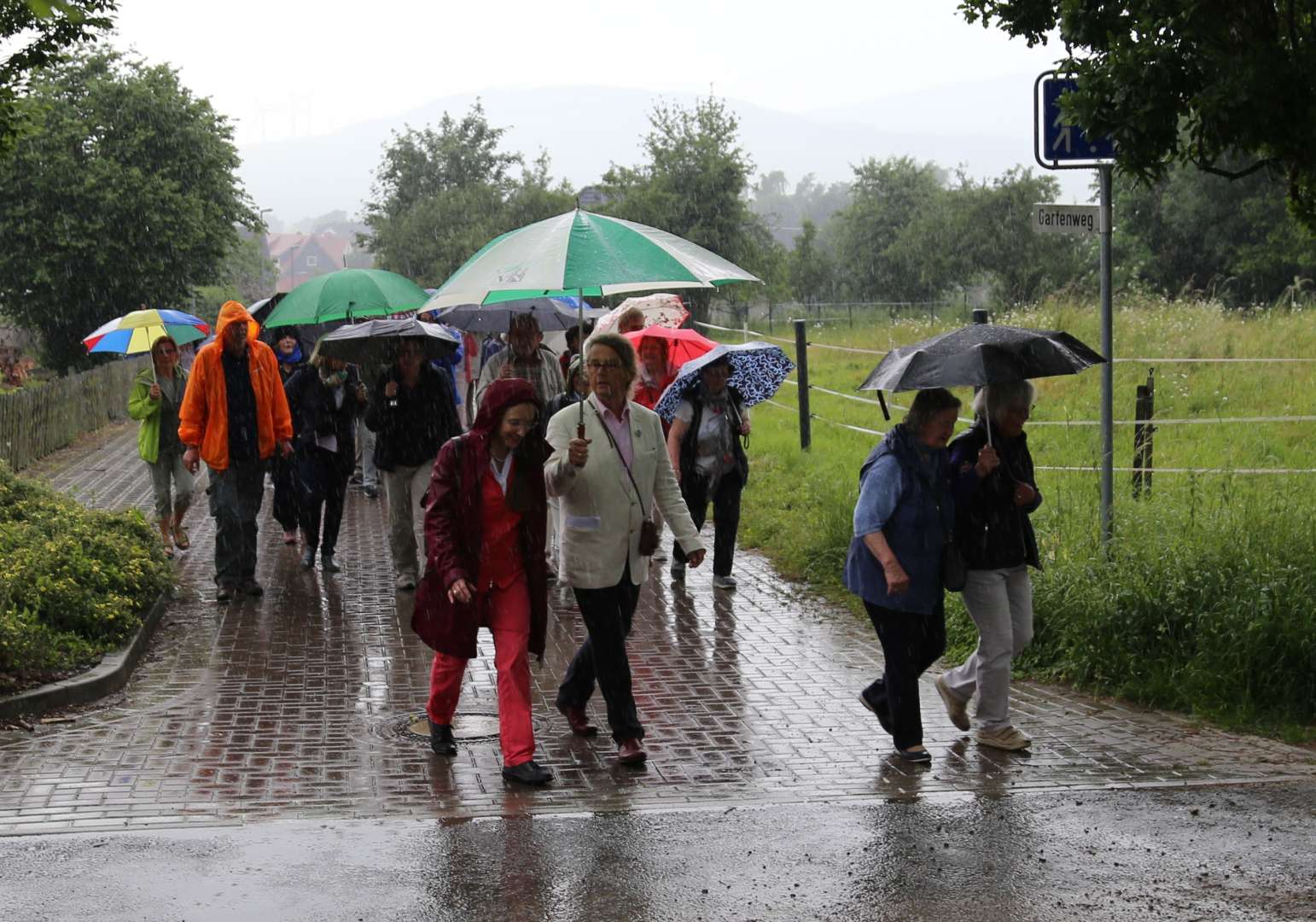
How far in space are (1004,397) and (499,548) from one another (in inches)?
86.5

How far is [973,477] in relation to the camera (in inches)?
259

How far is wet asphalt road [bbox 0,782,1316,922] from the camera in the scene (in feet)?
16.2

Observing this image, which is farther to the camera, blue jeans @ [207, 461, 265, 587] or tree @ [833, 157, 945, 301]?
tree @ [833, 157, 945, 301]

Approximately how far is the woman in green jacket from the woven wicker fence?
533 centimetres

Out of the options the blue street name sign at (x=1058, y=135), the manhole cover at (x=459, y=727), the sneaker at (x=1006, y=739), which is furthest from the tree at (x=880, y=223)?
the sneaker at (x=1006, y=739)

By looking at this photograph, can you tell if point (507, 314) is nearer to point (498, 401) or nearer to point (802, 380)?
point (802, 380)

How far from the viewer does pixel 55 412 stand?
77.5ft

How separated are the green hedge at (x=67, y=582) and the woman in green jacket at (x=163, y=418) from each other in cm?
98

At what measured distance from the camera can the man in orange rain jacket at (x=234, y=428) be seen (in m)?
10.4

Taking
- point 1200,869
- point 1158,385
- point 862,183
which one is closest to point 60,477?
point 1158,385

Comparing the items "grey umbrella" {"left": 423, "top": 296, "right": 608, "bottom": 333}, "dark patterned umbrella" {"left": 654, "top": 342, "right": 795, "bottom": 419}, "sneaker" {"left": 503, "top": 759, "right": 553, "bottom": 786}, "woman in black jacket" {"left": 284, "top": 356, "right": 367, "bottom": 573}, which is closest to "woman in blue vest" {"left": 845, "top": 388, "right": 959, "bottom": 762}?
"sneaker" {"left": 503, "top": 759, "right": 553, "bottom": 786}

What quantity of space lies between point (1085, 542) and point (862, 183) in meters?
78.6

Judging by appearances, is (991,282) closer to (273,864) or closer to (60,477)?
(60,477)

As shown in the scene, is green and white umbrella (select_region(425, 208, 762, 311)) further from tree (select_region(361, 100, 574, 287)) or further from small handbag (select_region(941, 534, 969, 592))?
tree (select_region(361, 100, 574, 287))
